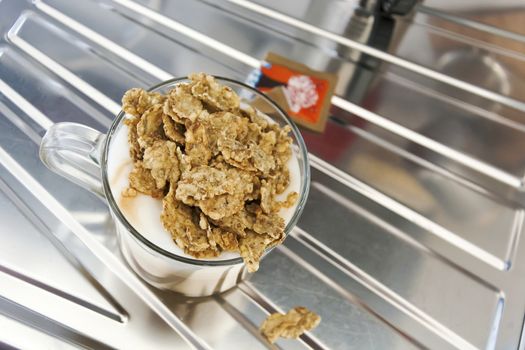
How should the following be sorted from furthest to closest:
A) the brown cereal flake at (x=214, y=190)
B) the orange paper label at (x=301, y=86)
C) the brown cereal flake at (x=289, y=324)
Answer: the orange paper label at (x=301, y=86) < the brown cereal flake at (x=289, y=324) < the brown cereal flake at (x=214, y=190)

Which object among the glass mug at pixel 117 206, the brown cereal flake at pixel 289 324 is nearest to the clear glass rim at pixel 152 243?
the glass mug at pixel 117 206

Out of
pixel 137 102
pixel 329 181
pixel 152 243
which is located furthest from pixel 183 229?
pixel 329 181

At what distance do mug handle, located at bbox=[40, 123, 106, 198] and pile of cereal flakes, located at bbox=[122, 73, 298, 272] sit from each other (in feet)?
0.23

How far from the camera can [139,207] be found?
462mm

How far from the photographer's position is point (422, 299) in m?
0.64

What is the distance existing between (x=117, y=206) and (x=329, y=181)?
33cm

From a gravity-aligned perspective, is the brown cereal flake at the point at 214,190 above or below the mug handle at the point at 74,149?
above

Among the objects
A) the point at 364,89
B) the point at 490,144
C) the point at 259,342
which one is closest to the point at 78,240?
the point at 259,342

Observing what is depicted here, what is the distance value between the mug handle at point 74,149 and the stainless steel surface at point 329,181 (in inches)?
4.4

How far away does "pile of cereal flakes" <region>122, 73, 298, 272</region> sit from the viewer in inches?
17.3

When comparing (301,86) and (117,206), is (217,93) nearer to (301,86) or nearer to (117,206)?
(117,206)

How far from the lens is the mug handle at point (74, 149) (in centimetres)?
52

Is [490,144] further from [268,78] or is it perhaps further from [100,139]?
[100,139]

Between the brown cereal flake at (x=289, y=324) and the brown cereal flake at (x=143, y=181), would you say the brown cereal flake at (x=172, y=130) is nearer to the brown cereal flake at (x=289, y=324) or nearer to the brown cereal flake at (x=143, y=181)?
the brown cereal flake at (x=143, y=181)
